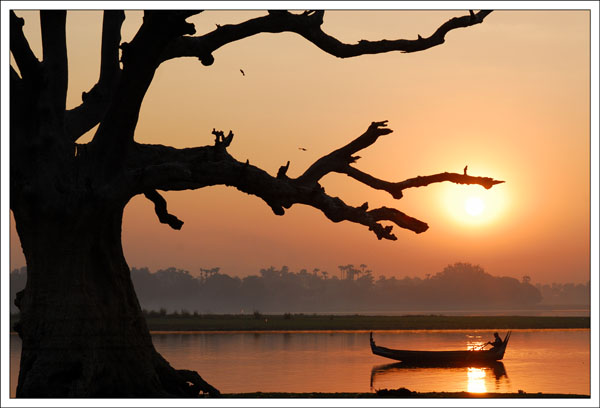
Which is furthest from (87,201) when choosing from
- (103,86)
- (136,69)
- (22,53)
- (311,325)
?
(311,325)

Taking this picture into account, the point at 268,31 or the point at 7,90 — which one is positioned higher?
the point at 268,31

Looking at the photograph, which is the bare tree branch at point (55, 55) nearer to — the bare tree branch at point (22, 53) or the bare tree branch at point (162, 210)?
the bare tree branch at point (22, 53)

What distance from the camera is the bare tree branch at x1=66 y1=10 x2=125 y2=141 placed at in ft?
73.2

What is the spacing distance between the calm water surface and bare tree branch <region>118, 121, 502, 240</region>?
51.4ft

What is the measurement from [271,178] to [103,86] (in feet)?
17.1

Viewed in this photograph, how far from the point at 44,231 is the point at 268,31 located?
266 inches

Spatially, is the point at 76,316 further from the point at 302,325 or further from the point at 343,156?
the point at 302,325

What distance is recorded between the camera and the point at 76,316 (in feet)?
63.9

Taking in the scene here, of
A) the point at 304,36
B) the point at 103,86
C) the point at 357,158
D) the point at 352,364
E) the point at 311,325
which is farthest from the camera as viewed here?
the point at 311,325

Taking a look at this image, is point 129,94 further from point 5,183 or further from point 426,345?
point 426,345

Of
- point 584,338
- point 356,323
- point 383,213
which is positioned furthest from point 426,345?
point 383,213

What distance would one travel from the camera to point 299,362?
55.2 meters

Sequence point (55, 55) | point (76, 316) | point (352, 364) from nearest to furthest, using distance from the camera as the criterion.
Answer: point (76, 316) < point (55, 55) < point (352, 364)

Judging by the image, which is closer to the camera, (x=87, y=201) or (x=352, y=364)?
(x=87, y=201)
